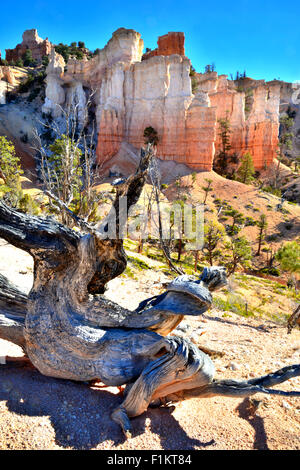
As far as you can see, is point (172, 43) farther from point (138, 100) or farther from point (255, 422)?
point (255, 422)

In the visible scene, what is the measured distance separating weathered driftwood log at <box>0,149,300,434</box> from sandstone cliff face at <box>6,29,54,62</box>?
242ft

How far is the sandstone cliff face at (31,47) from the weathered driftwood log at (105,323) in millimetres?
73897

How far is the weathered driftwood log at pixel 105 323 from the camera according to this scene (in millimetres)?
2934

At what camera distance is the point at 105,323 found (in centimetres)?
350

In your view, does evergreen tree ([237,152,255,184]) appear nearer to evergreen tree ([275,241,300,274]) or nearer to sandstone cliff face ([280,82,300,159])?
evergreen tree ([275,241,300,274])

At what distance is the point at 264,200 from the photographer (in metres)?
32.9

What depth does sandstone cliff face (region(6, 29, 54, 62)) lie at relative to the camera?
61344 mm

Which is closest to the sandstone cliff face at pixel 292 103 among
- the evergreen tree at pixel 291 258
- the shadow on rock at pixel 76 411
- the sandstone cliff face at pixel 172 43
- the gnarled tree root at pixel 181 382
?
the sandstone cliff face at pixel 172 43

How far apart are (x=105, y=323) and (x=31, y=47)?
78966 millimetres

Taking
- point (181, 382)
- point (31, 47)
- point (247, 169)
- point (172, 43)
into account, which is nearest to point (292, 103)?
point (172, 43)

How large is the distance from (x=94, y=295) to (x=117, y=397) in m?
1.26

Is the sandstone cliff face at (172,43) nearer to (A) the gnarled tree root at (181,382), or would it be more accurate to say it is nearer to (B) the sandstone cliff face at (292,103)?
(B) the sandstone cliff face at (292,103)

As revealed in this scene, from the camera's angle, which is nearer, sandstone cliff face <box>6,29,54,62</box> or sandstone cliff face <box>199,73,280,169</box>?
sandstone cliff face <box>199,73,280,169</box>

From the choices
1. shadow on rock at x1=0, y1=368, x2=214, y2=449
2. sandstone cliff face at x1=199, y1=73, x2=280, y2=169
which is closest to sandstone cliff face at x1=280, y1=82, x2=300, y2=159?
sandstone cliff face at x1=199, y1=73, x2=280, y2=169
